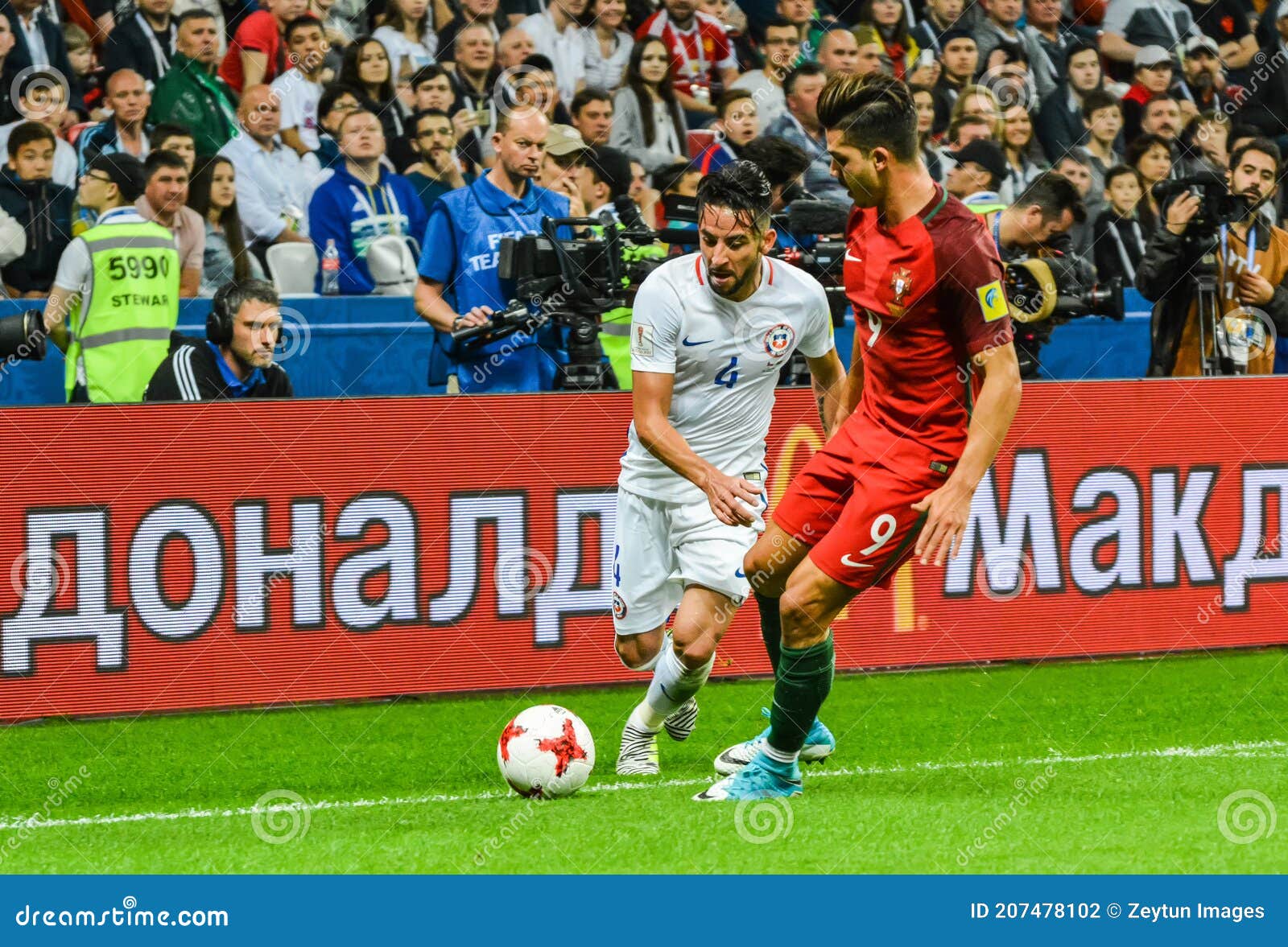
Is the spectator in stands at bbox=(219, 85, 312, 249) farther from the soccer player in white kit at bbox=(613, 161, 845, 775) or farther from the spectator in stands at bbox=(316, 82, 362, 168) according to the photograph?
the soccer player in white kit at bbox=(613, 161, 845, 775)

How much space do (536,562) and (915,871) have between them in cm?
423

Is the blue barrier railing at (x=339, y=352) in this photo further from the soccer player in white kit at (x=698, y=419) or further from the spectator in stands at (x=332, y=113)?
the soccer player in white kit at (x=698, y=419)

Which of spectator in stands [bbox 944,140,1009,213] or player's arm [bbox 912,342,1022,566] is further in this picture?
spectator in stands [bbox 944,140,1009,213]

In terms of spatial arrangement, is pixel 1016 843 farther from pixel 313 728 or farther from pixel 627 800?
pixel 313 728

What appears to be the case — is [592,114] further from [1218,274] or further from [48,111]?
[1218,274]

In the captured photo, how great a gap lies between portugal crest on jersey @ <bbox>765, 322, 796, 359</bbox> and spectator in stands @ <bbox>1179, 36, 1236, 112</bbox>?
8.30m

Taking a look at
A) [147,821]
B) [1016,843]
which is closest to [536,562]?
[147,821]

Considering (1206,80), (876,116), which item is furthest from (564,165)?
(1206,80)

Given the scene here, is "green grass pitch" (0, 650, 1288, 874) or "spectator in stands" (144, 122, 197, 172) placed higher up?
"spectator in stands" (144, 122, 197, 172)

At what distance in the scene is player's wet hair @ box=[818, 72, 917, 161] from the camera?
524 centimetres

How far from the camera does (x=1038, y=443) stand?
948 cm

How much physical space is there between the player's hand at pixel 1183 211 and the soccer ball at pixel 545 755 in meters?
6.07

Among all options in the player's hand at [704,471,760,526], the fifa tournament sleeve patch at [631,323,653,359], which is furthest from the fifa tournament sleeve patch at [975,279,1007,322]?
the fifa tournament sleeve patch at [631,323,653,359]

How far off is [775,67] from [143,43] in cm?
424
